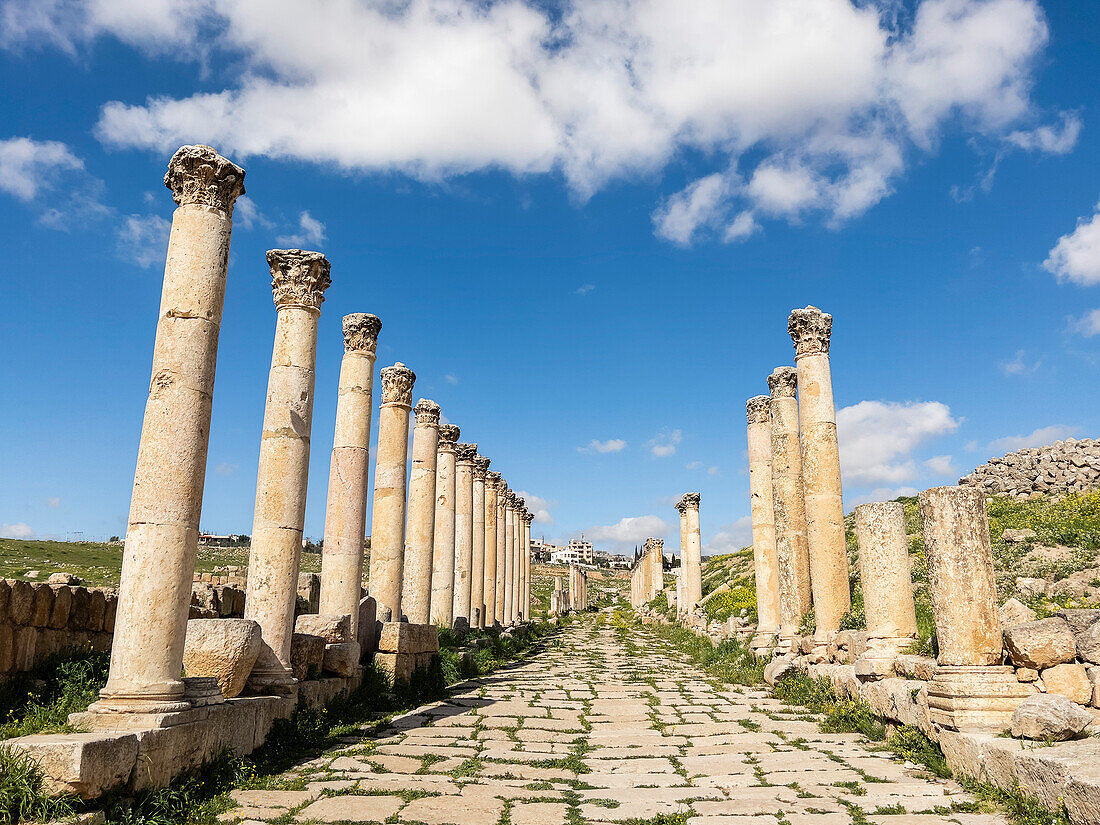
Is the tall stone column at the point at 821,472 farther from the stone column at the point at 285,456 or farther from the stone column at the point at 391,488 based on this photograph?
the stone column at the point at 285,456

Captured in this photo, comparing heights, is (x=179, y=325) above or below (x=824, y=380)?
below

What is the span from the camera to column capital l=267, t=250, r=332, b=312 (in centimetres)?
1109

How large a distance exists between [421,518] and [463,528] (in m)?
5.44

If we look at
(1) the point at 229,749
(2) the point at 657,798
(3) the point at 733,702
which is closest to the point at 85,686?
(1) the point at 229,749

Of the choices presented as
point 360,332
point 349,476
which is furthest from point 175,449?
point 360,332

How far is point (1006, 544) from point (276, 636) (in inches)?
662

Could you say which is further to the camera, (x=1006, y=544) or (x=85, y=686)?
(x=1006, y=544)

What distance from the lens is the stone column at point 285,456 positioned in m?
9.73

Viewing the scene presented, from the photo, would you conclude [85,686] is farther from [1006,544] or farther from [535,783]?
[1006,544]

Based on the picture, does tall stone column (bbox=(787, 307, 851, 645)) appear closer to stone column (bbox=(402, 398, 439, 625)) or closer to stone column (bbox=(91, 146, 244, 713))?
stone column (bbox=(402, 398, 439, 625))

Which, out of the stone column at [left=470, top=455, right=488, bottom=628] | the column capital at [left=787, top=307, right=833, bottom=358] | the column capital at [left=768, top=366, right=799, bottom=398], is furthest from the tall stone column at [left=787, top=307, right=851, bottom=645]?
the stone column at [left=470, top=455, right=488, bottom=628]

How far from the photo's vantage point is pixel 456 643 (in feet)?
59.9

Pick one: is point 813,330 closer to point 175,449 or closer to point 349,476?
point 349,476

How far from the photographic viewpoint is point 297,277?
11.1 metres
